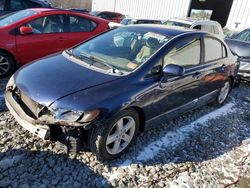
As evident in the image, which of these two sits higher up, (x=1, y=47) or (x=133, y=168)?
(x=1, y=47)

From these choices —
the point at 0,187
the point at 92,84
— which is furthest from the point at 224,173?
the point at 0,187

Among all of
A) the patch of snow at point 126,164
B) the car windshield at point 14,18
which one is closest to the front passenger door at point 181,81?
the patch of snow at point 126,164

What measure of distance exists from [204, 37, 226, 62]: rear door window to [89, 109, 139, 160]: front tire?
6.16ft

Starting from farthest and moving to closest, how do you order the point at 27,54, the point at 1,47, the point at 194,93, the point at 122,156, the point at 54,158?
the point at 27,54, the point at 1,47, the point at 194,93, the point at 122,156, the point at 54,158

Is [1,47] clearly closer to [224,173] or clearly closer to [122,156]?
[122,156]

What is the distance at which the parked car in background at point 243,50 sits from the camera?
695 cm

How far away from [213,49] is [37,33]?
3533 millimetres

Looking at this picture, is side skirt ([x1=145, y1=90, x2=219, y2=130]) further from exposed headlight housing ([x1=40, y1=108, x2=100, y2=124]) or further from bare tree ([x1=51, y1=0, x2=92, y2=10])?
bare tree ([x1=51, y1=0, x2=92, y2=10])

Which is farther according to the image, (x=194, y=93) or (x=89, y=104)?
(x=194, y=93)

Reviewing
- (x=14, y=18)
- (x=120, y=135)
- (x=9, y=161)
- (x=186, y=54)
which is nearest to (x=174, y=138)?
(x=120, y=135)

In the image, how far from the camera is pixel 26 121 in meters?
2.90

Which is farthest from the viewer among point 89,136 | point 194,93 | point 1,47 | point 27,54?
point 27,54

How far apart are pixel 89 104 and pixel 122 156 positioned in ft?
3.22

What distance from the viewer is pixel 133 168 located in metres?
3.15
